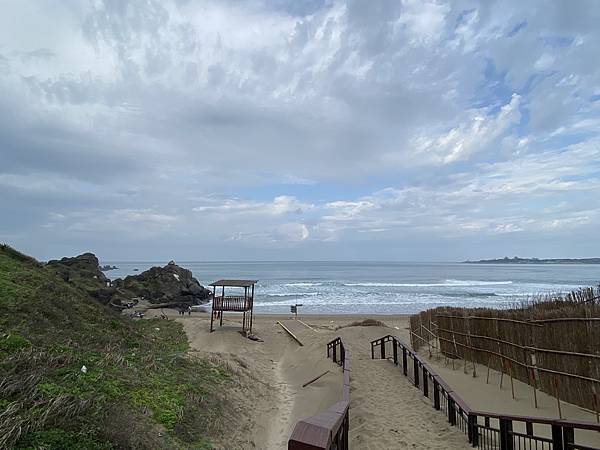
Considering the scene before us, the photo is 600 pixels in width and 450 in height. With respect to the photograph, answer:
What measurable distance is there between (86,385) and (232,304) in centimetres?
1769

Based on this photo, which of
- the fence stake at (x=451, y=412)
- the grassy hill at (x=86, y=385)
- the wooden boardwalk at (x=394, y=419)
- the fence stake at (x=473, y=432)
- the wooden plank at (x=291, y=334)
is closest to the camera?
the grassy hill at (x=86, y=385)

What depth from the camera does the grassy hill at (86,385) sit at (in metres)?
5.05

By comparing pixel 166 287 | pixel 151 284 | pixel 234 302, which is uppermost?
pixel 151 284

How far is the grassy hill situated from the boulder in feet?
119

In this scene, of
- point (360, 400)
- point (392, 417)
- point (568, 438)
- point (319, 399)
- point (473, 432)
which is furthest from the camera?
point (319, 399)

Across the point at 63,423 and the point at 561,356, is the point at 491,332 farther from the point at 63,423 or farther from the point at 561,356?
the point at 63,423

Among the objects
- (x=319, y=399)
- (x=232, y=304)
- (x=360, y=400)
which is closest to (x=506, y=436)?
(x=360, y=400)

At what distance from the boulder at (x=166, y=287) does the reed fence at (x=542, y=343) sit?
125ft

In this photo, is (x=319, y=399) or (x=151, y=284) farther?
(x=151, y=284)

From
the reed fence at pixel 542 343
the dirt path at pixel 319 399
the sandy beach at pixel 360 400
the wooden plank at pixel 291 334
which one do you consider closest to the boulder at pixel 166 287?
the wooden plank at pixel 291 334

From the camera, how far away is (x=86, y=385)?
6.65m

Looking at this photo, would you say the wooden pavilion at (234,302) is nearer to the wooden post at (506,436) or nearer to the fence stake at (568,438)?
the wooden post at (506,436)

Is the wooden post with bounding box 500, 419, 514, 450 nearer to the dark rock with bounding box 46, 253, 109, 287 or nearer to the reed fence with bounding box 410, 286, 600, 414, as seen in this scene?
the reed fence with bounding box 410, 286, 600, 414

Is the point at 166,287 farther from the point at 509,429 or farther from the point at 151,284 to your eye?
the point at 509,429
